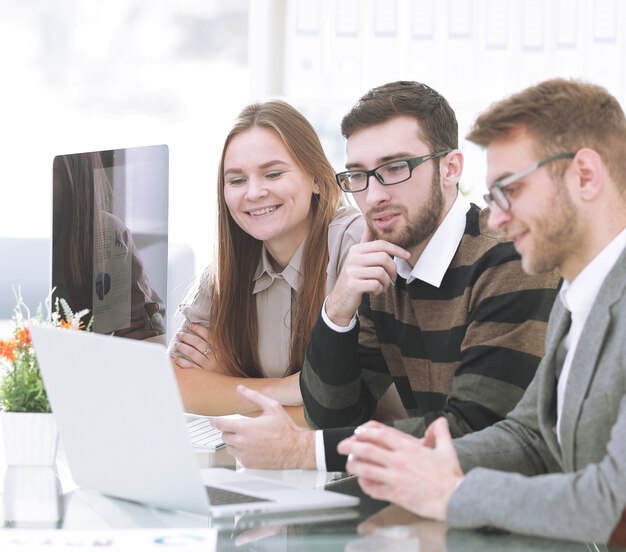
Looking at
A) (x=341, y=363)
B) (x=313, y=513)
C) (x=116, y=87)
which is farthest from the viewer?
(x=116, y=87)

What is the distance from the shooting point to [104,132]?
5238 millimetres

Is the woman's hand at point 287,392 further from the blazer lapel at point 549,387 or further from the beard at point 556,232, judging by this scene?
the beard at point 556,232

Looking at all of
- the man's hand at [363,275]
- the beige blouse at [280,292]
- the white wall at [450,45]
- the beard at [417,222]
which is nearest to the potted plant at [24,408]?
the man's hand at [363,275]

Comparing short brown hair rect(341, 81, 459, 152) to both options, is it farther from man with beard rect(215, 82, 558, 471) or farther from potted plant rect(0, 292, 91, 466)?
potted plant rect(0, 292, 91, 466)

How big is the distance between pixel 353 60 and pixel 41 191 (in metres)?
1.85

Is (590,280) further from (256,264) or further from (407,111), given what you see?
(256,264)

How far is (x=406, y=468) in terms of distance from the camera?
1.32m

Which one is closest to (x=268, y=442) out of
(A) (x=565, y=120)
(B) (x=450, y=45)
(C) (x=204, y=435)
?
(C) (x=204, y=435)

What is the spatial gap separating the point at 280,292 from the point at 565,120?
1180 mm

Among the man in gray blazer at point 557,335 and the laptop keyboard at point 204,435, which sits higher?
the man in gray blazer at point 557,335

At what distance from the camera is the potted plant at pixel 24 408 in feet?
5.30

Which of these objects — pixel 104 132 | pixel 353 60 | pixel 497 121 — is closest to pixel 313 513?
pixel 497 121

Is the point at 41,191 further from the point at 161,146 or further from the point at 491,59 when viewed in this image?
the point at 161,146

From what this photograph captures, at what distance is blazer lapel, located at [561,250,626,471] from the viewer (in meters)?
1.33
